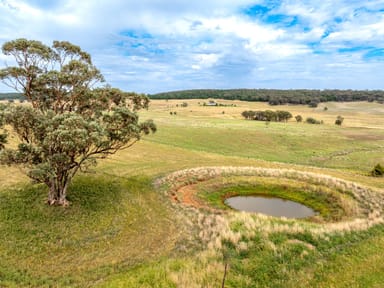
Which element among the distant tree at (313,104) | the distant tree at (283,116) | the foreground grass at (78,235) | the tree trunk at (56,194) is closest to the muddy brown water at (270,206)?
the foreground grass at (78,235)

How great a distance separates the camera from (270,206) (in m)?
22.5

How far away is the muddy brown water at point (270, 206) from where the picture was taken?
832 inches

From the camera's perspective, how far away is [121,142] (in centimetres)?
2031

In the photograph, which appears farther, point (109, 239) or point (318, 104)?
point (318, 104)

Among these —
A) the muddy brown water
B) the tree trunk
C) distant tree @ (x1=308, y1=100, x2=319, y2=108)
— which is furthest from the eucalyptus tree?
distant tree @ (x1=308, y1=100, x2=319, y2=108)

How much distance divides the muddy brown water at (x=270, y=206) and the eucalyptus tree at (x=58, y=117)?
9.63 metres

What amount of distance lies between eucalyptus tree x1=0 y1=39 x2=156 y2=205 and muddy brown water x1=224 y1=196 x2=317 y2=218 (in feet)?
31.6

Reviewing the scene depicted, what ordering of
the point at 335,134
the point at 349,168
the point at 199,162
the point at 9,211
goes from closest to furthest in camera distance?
the point at 9,211 < the point at 199,162 < the point at 349,168 < the point at 335,134

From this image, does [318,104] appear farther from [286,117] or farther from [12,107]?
Result: [12,107]

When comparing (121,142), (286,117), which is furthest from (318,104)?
(121,142)

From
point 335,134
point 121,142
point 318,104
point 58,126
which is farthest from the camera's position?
point 318,104

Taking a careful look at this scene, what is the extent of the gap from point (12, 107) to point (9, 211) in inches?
269

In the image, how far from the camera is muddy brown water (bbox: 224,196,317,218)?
21.1 m

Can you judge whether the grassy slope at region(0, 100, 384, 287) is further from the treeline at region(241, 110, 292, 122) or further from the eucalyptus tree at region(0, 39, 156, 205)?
the treeline at region(241, 110, 292, 122)
